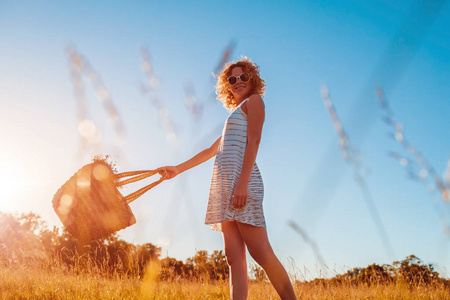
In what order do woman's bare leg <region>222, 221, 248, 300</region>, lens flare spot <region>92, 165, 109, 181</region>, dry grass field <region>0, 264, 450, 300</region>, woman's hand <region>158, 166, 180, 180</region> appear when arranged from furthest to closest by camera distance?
dry grass field <region>0, 264, 450, 300</region> < lens flare spot <region>92, 165, 109, 181</region> < woman's hand <region>158, 166, 180, 180</region> < woman's bare leg <region>222, 221, 248, 300</region>

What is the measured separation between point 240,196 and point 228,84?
879mm

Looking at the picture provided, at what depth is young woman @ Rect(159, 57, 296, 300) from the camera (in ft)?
6.36

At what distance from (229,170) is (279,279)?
2.17 feet

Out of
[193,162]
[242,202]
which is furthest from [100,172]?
[242,202]

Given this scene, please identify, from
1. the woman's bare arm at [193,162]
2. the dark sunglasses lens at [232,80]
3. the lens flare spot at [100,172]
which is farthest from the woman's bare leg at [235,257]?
the lens flare spot at [100,172]

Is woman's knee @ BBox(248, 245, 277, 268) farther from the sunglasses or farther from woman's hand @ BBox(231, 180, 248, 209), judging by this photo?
the sunglasses

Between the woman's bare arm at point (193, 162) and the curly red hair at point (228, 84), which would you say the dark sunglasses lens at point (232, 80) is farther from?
the woman's bare arm at point (193, 162)

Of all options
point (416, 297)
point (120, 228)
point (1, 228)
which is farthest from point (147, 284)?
point (1, 228)

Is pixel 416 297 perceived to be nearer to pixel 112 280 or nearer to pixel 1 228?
pixel 112 280

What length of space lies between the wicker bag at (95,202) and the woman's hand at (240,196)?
0.83 m

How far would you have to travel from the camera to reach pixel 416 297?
3250 millimetres

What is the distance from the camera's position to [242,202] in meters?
1.95

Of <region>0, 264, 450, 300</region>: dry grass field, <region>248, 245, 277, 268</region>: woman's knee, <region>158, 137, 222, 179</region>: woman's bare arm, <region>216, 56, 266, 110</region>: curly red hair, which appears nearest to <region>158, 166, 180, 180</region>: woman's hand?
<region>158, 137, 222, 179</region>: woman's bare arm

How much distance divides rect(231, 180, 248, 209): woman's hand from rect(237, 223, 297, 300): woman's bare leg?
0.12 m
